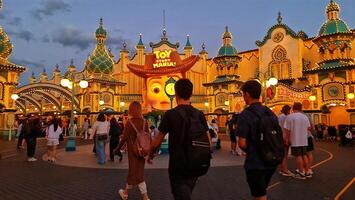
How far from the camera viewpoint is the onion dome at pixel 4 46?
25.9 metres

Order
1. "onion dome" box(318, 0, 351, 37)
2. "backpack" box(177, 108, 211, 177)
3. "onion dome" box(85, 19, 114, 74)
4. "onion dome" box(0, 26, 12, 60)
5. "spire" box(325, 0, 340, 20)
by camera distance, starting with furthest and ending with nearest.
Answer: "onion dome" box(85, 19, 114, 74) < "spire" box(325, 0, 340, 20) < "onion dome" box(318, 0, 351, 37) < "onion dome" box(0, 26, 12, 60) < "backpack" box(177, 108, 211, 177)

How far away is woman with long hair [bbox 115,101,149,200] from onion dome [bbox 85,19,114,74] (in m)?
30.0

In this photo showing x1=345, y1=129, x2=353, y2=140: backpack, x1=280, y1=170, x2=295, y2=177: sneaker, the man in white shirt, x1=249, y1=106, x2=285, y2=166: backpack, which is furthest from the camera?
x1=345, y1=129, x2=353, y2=140: backpack

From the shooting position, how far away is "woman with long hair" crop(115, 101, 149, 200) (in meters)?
5.95

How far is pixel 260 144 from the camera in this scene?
3.87 m

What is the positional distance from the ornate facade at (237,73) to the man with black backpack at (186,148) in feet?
42.8

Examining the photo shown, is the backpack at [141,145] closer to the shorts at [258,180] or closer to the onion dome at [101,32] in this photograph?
the shorts at [258,180]

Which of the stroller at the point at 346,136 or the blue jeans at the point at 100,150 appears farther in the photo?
the stroller at the point at 346,136

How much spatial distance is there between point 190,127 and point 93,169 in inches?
307

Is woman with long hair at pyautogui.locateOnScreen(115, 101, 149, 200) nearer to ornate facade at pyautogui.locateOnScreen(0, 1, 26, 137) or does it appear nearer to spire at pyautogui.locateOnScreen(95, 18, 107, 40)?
ornate facade at pyautogui.locateOnScreen(0, 1, 26, 137)

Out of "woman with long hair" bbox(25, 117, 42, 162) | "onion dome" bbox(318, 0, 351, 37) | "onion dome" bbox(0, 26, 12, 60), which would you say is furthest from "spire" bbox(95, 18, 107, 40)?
"woman with long hair" bbox(25, 117, 42, 162)

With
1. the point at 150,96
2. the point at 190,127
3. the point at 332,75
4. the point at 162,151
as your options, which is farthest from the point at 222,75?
the point at 190,127

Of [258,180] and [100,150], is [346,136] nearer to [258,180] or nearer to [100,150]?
[100,150]

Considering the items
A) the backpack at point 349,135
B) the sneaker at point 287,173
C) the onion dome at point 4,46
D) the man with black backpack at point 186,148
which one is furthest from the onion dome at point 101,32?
the man with black backpack at point 186,148
